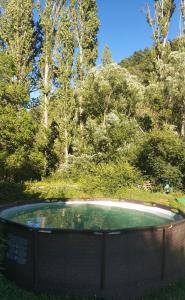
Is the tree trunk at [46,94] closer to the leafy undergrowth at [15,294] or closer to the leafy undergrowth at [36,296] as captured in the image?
the leafy undergrowth at [36,296]

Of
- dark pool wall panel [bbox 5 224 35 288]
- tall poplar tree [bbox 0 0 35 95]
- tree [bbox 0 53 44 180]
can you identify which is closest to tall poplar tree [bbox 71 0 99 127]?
tall poplar tree [bbox 0 0 35 95]

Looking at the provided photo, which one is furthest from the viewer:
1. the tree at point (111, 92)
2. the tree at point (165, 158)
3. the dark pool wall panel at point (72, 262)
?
the tree at point (111, 92)

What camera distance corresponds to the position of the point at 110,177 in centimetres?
2288

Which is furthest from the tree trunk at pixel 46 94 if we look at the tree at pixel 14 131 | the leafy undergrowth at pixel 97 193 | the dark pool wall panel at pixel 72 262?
the dark pool wall panel at pixel 72 262

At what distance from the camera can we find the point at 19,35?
30.2m

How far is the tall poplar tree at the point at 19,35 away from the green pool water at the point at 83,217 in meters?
16.8

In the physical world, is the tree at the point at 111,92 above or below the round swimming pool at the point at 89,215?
above

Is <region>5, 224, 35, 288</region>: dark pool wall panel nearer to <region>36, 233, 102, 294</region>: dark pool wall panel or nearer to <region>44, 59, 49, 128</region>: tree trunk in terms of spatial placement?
<region>36, 233, 102, 294</region>: dark pool wall panel

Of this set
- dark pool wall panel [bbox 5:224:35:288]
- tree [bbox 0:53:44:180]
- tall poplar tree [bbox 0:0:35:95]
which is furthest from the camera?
tall poplar tree [bbox 0:0:35:95]

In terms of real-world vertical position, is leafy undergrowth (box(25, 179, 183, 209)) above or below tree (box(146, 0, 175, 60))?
below

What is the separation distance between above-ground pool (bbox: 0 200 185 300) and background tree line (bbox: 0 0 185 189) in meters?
14.8

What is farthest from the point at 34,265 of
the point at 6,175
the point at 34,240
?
the point at 6,175

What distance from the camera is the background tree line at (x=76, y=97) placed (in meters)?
25.1

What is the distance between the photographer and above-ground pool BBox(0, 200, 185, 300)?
8516 millimetres
